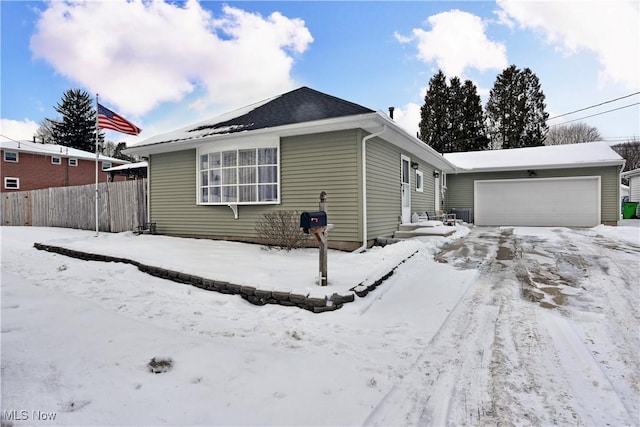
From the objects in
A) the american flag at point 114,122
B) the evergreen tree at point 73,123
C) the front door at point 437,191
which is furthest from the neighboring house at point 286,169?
the evergreen tree at point 73,123

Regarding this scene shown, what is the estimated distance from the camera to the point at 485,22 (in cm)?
1144

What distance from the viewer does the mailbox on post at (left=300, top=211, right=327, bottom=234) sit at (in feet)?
12.8

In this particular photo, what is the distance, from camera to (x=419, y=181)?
11.5m

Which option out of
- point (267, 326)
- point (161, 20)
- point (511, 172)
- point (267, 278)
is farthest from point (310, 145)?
point (511, 172)

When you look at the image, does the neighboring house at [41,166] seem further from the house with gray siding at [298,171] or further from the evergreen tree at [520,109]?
the evergreen tree at [520,109]

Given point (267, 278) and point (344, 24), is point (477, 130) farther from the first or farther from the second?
point (267, 278)

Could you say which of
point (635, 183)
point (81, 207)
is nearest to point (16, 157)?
point (81, 207)

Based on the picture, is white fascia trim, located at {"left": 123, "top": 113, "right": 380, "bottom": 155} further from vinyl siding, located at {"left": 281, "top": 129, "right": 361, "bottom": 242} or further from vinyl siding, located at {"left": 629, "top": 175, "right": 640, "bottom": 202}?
vinyl siding, located at {"left": 629, "top": 175, "right": 640, "bottom": 202}

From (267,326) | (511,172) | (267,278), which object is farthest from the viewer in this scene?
(511,172)

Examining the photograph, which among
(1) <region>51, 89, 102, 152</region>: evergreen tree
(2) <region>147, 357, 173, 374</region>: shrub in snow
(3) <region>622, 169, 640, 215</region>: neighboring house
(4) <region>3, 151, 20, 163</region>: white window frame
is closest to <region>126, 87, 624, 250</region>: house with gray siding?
(2) <region>147, 357, 173, 374</region>: shrub in snow

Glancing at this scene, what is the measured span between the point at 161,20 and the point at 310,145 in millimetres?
5664

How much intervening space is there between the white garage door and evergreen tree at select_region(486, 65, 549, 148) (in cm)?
1379

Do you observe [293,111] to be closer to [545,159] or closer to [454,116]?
[545,159]

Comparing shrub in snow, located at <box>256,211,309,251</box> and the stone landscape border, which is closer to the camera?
the stone landscape border
